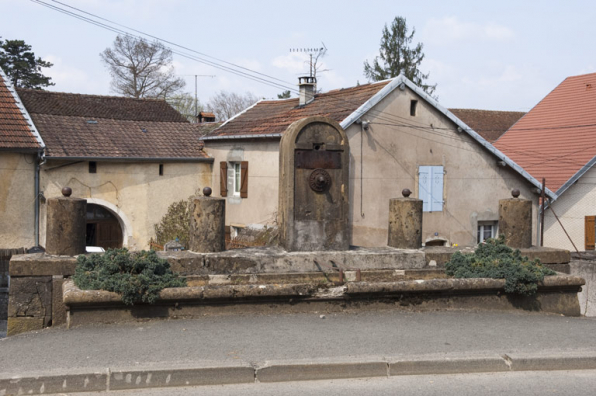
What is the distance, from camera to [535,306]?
847cm

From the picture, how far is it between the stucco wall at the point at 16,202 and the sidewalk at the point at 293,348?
12213mm

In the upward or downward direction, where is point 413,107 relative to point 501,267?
upward

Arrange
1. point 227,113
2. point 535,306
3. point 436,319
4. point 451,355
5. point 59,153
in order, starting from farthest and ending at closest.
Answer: point 227,113 → point 59,153 → point 535,306 → point 436,319 → point 451,355

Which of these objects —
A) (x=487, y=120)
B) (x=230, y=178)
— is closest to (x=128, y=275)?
(x=230, y=178)

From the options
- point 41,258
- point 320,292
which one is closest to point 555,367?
point 320,292

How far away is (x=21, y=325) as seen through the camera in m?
7.60

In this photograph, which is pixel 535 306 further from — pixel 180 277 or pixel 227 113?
pixel 227 113

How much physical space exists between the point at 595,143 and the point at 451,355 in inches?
736

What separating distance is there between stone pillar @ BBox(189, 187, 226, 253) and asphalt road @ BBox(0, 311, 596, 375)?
1378 millimetres

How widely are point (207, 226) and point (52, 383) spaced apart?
3484 mm

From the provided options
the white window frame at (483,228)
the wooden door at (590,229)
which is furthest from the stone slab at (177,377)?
the wooden door at (590,229)

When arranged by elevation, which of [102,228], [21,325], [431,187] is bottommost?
[21,325]

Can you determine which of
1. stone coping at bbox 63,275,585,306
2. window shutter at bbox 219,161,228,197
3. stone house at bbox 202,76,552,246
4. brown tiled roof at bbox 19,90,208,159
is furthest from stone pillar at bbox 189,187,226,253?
window shutter at bbox 219,161,228,197

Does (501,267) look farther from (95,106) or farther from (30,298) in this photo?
(95,106)
